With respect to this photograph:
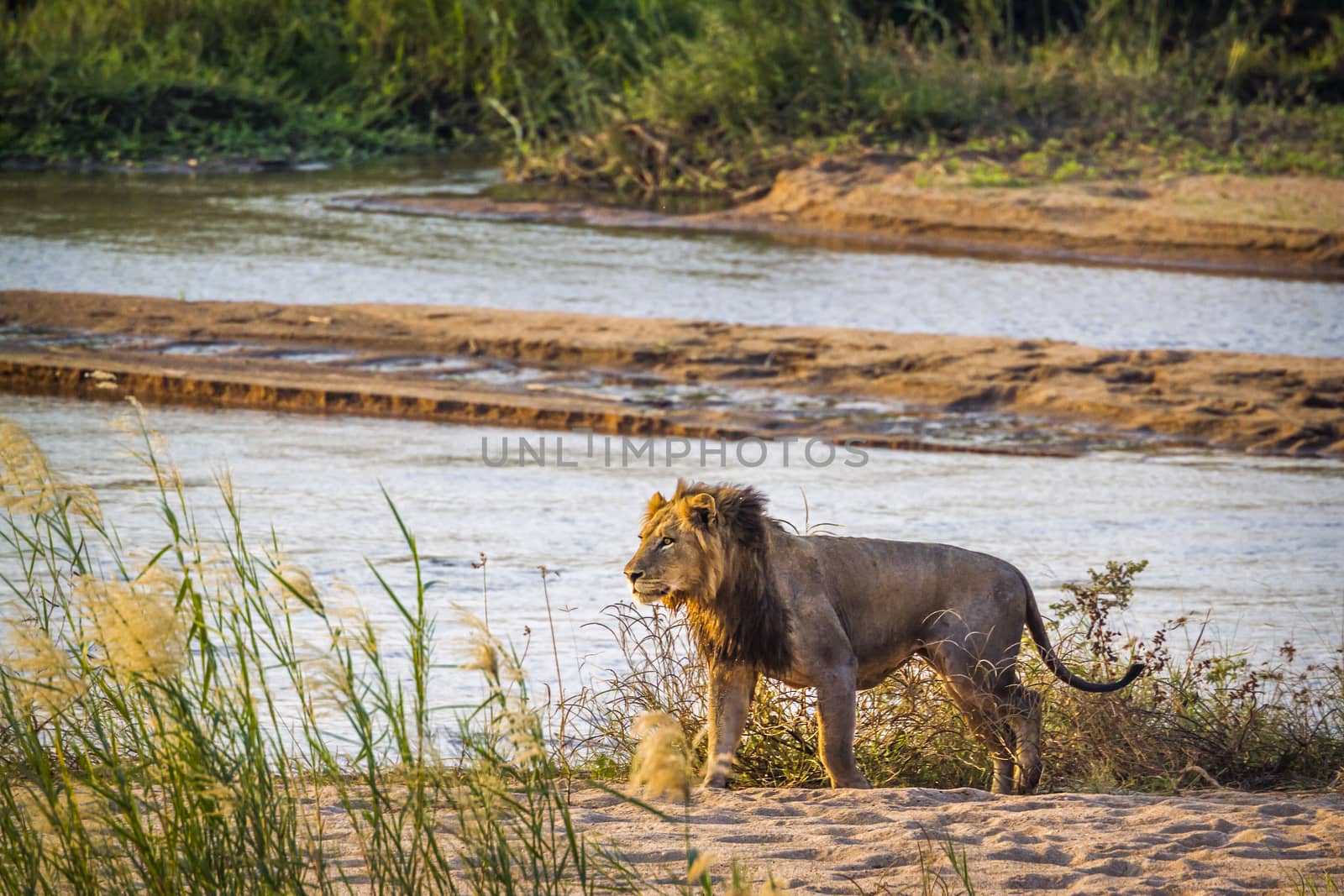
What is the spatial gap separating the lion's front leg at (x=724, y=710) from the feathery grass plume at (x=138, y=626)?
2.03 metres

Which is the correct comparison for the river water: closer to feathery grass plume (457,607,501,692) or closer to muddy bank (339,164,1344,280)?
feathery grass plume (457,607,501,692)

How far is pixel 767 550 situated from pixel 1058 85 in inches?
747

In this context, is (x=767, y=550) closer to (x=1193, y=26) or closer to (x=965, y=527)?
(x=965, y=527)

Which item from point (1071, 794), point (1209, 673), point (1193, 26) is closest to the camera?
point (1071, 794)

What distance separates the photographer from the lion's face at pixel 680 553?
4777 mm

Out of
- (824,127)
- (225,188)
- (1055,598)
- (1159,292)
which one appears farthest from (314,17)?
(1055,598)

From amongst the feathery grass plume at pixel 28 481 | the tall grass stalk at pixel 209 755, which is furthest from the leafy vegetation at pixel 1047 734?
the feathery grass plume at pixel 28 481

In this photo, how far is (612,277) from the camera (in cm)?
1623

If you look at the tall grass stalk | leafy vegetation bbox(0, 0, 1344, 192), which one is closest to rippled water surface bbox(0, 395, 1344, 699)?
the tall grass stalk

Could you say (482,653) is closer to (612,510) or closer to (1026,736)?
A: (1026,736)

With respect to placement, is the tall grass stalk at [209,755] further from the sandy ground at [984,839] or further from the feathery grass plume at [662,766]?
the sandy ground at [984,839]

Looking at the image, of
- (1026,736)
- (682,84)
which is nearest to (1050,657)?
(1026,736)

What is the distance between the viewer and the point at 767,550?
16.3 feet

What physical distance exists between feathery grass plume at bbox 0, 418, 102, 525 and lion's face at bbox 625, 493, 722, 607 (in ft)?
5.83
